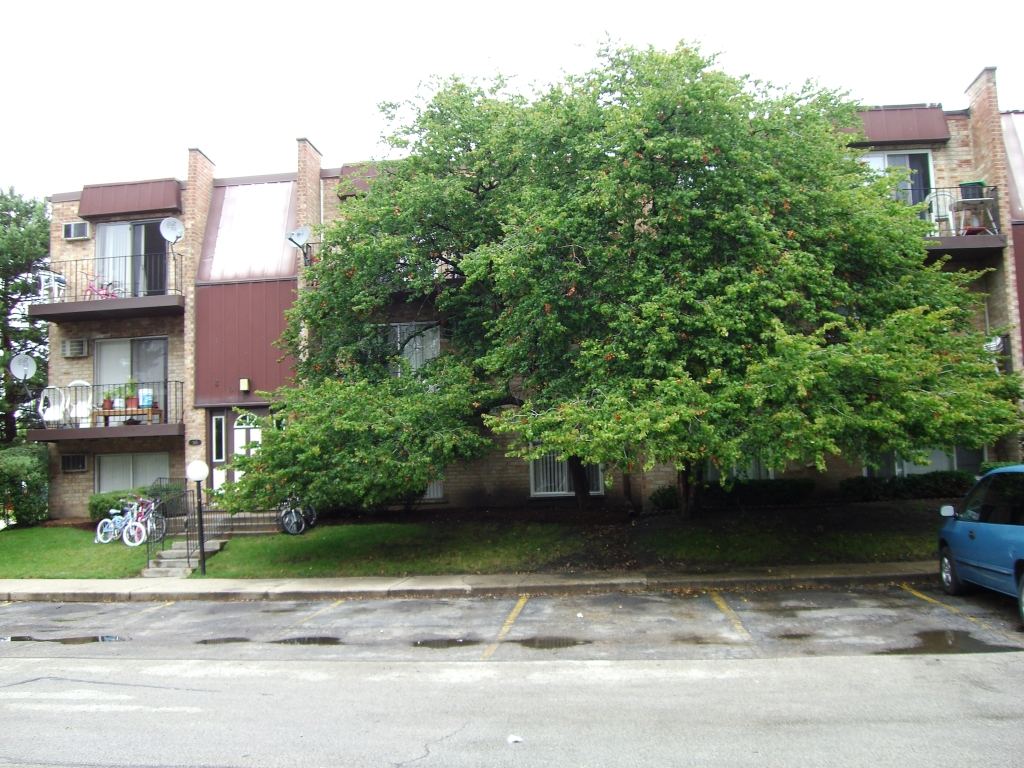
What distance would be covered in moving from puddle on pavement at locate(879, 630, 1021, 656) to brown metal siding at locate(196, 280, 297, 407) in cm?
1469

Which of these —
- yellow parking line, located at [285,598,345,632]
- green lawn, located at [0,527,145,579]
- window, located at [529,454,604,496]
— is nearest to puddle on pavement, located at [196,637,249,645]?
yellow parking line, located at [285,598,345,632]

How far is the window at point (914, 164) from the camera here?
17.9m

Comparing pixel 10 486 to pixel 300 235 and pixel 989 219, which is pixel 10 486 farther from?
pixel 989 219

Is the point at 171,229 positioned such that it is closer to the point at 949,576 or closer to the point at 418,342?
the point at 418,342

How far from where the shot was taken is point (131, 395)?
781 inches

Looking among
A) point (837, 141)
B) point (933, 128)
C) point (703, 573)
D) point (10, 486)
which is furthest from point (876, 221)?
point (10, 486)

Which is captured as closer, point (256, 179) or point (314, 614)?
point (314, 614)

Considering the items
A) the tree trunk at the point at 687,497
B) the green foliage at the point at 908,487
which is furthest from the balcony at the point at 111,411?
the green foliage at the point at 908,487

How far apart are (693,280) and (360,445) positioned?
19.4 feet

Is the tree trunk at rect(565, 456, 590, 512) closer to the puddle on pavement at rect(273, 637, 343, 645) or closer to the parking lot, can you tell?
the parking lot

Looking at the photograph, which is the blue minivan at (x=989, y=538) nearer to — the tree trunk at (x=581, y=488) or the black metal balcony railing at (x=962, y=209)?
the tree trunk at (x=581, y=488)

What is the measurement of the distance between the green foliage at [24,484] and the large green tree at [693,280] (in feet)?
30.8

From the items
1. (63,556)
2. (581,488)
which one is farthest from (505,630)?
(63,556)

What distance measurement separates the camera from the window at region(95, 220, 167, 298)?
67.5ft
